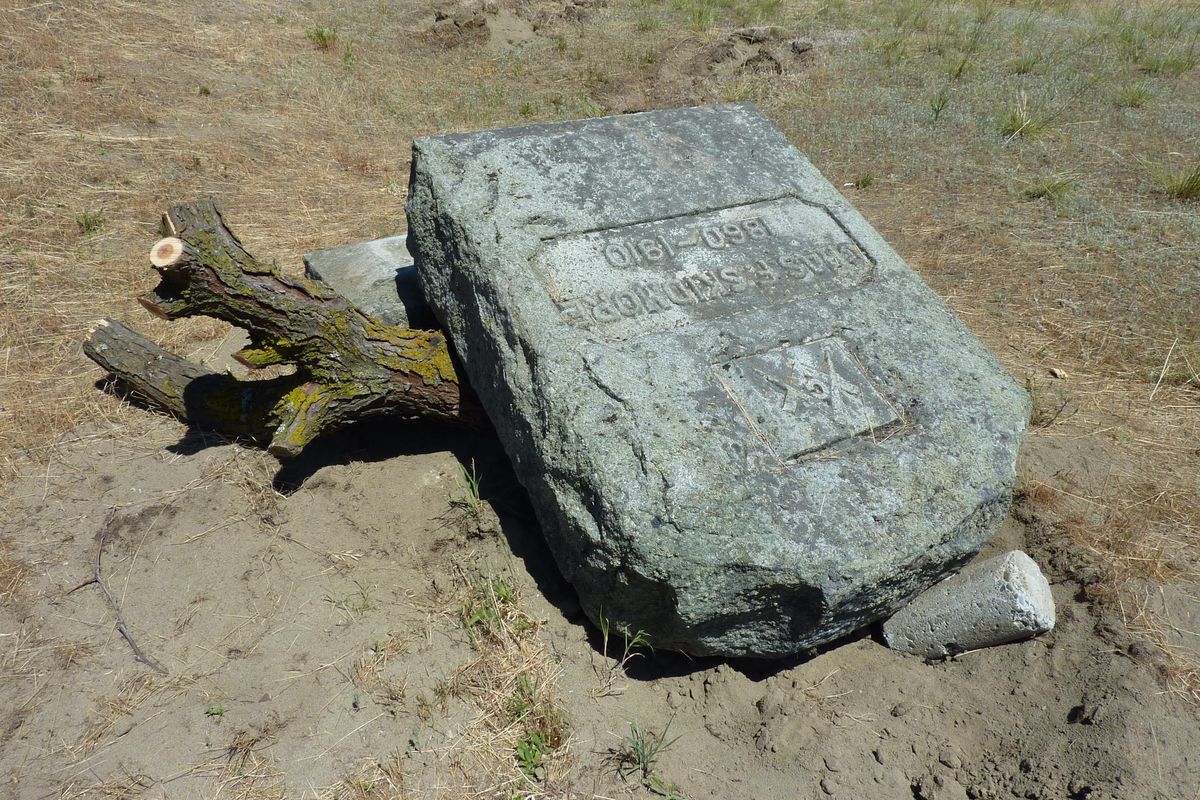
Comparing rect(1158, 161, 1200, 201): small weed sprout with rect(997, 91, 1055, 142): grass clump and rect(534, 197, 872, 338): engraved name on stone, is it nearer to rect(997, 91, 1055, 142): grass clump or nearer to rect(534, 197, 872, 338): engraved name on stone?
rect(997, 91, 1055, 142): grass clump

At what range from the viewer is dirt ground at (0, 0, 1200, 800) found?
2305 millimetres

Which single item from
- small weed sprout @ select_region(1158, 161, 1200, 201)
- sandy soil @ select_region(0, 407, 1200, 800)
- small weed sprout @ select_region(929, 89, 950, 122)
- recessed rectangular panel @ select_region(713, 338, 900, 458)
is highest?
recessed rectangular panel @ select_region(713, 338, 900, 458)

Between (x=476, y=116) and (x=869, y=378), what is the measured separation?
4.97m

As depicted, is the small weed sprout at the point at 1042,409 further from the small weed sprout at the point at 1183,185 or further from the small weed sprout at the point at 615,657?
the small weed sprout at the point at 1183,185

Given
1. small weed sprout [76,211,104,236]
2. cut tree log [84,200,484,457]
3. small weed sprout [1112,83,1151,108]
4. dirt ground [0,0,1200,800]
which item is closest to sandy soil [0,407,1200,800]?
dirt ground [0,0,1200,800]

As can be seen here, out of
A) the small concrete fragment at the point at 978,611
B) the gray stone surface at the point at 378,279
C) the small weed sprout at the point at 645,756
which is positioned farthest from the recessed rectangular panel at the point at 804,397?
the gray stone surface at the point at 378,279

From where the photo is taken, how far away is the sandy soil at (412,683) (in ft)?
7.41

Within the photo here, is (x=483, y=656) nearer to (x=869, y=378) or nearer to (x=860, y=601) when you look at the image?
(x=860, y=601)

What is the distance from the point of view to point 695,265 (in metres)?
2.88

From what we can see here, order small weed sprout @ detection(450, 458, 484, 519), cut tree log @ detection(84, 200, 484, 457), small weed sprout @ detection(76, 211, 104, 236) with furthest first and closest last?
1. small weed sprout @ detection(76, 211, 104, 236)
2. small weed sprout @ detection(450, 458, 484, 519)
3. cut tree log @ detection(84, 200, 484, 457)

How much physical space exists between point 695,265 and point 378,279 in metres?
1.49

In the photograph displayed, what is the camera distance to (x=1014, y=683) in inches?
96.7

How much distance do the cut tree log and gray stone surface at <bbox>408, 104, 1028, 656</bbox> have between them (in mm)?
245

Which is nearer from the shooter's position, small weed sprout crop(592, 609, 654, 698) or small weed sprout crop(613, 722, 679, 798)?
small weed sprout crop(613, 722, 679, 798)
